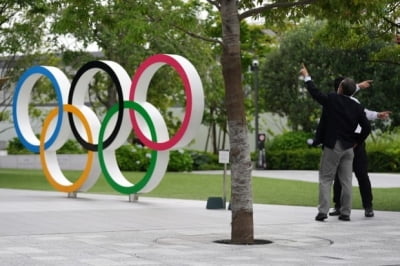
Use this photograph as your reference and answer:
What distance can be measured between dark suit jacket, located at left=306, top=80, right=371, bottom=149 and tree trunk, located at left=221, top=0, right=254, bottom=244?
266 cm

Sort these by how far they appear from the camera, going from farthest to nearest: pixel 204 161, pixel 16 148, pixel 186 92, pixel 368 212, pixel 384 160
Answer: pixel 16 148 < pixel 204 161 < pixel 384 160 < pixel 186 92 < pixel 368 212

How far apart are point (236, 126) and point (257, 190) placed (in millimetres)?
11447

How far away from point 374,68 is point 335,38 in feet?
74.4

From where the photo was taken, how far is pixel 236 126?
412 inches

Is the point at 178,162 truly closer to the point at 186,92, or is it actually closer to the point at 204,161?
the point at 204,161

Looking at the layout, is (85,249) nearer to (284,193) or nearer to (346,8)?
(346,8)

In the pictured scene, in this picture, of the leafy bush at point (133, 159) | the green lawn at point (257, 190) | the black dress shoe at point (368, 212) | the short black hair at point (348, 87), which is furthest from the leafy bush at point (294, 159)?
the short black hair at point (348, 87)

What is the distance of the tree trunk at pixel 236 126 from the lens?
34.3ft

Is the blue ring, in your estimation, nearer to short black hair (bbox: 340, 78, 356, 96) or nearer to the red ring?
the red ring

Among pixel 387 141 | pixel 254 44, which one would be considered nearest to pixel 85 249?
pixel 387 141

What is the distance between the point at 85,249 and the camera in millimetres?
9812

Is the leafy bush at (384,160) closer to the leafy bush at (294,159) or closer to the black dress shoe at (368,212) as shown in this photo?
the leafy bush at (294,159)

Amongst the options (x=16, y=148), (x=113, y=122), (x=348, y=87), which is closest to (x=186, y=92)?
(x=113, y=122)

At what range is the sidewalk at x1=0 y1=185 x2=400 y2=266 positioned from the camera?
29.8 feet
